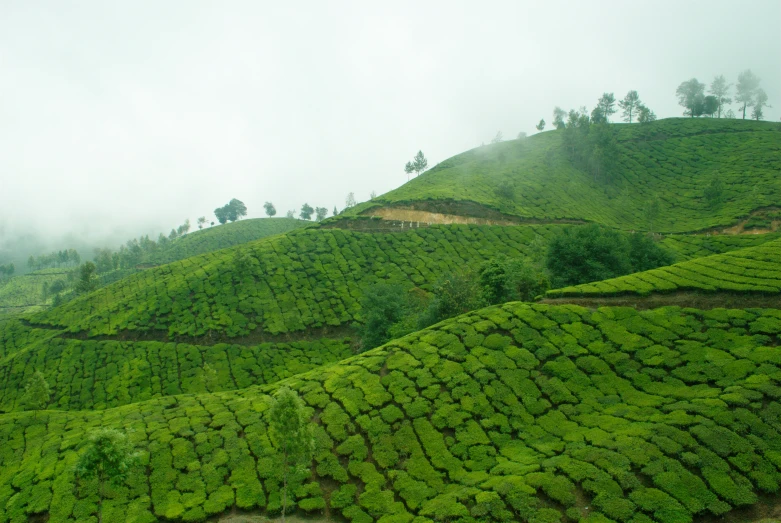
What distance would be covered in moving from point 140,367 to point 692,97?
153m

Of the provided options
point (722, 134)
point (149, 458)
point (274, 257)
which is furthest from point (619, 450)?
point (722, 134)

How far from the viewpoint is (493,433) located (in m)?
24.6

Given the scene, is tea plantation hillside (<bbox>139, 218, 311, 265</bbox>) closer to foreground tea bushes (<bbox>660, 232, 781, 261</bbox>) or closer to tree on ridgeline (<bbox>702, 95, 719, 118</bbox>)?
foreground tea bushes (<bbox>660, 232, 781, 261</bbox>)

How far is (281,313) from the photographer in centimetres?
5500

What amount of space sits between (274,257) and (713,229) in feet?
231

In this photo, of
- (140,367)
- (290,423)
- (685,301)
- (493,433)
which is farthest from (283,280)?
(685,301)

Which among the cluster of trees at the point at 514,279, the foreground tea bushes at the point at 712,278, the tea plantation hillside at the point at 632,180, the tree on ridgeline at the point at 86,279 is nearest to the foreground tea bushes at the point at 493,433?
the foreground tea bushes at the point at 712,278

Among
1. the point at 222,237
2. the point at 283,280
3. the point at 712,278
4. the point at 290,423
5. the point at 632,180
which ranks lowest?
the point at 290,423

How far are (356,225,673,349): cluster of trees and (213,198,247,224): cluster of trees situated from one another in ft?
Answer: 479

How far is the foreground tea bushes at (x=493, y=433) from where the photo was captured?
19.6m

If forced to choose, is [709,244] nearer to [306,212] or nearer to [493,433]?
[493,433]

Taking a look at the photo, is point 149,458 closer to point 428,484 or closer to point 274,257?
point 428,484

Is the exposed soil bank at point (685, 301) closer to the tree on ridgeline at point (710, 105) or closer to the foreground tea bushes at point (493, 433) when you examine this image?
the foreground tea bushes at point (493, 433)

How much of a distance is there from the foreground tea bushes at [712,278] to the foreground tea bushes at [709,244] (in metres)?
23.0
